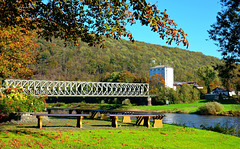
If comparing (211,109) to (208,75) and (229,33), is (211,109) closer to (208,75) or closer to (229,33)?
(229,33)

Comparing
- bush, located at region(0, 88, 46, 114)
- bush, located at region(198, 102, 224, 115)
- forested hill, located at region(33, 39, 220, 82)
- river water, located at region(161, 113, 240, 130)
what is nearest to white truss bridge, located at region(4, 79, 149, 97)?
bush, located at region(198, 102, 224, 115)

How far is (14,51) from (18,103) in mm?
6458

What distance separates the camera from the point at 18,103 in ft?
56.4

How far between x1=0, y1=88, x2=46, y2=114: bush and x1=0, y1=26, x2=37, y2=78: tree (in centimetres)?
256

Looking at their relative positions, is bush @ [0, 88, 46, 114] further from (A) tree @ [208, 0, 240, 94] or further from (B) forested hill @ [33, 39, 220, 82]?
(B) forested hill @ [33, 39, 220, 82]

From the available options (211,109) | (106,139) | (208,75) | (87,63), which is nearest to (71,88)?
(211,109)

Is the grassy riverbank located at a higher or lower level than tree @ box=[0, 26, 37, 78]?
lower

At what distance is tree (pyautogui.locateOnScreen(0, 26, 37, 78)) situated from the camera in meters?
19.4

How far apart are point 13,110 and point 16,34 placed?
6655 millimetres

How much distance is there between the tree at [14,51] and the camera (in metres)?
19.4

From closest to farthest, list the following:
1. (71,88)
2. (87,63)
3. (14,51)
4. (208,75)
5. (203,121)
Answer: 1. (14,51)
2. (203,121)
3. (71,88)
4. (208,75)
5. (87,63)

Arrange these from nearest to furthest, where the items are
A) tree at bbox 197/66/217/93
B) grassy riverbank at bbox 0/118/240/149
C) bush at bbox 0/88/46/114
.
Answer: grassy riverbank at bbox 0/118/240/149, bush at bbox 0/88/46/114, tree at bbox 197/66/217/93

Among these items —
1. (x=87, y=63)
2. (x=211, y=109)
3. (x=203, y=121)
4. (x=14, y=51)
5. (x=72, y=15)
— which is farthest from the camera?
(x=87, y=63)

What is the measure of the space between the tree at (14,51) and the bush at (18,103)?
→ 2.56 metres
